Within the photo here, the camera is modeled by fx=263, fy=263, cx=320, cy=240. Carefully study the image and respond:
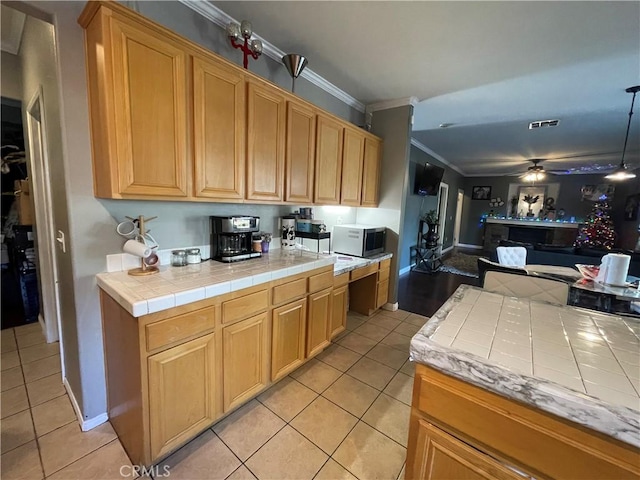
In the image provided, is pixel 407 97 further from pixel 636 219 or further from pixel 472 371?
pixel 636 219

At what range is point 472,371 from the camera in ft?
2.69

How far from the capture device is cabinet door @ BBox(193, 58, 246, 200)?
5.28ft

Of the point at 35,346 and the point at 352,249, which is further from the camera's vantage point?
the point at 352,249

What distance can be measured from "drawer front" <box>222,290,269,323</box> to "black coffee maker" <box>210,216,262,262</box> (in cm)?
43

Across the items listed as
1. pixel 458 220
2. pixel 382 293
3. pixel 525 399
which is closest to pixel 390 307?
pixel 382 293

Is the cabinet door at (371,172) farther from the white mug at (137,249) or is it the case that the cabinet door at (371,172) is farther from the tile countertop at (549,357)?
the white mug at (137,249)

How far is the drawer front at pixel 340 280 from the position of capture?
2398 mm

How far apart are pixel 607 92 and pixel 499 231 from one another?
6.82 meters

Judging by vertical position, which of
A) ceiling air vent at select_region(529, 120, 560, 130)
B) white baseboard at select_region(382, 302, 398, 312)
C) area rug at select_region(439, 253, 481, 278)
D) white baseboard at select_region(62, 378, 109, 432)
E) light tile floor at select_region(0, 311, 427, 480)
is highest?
ceiling air vent at select_region(529, 120, 560, 130)

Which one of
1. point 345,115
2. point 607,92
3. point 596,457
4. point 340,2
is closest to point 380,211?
point 345,115

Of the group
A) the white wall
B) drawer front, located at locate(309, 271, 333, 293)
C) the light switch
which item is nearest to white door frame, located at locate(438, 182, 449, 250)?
drawer front, located at locate(309, 271, 333, 293)

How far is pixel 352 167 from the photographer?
2.99 m

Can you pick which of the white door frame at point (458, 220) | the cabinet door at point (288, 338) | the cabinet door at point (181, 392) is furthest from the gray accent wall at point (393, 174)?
the white door frame at point (458, 220)

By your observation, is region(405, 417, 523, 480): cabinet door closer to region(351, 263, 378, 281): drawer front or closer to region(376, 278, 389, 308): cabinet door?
region(351, 263, 378, 281): drawer front
